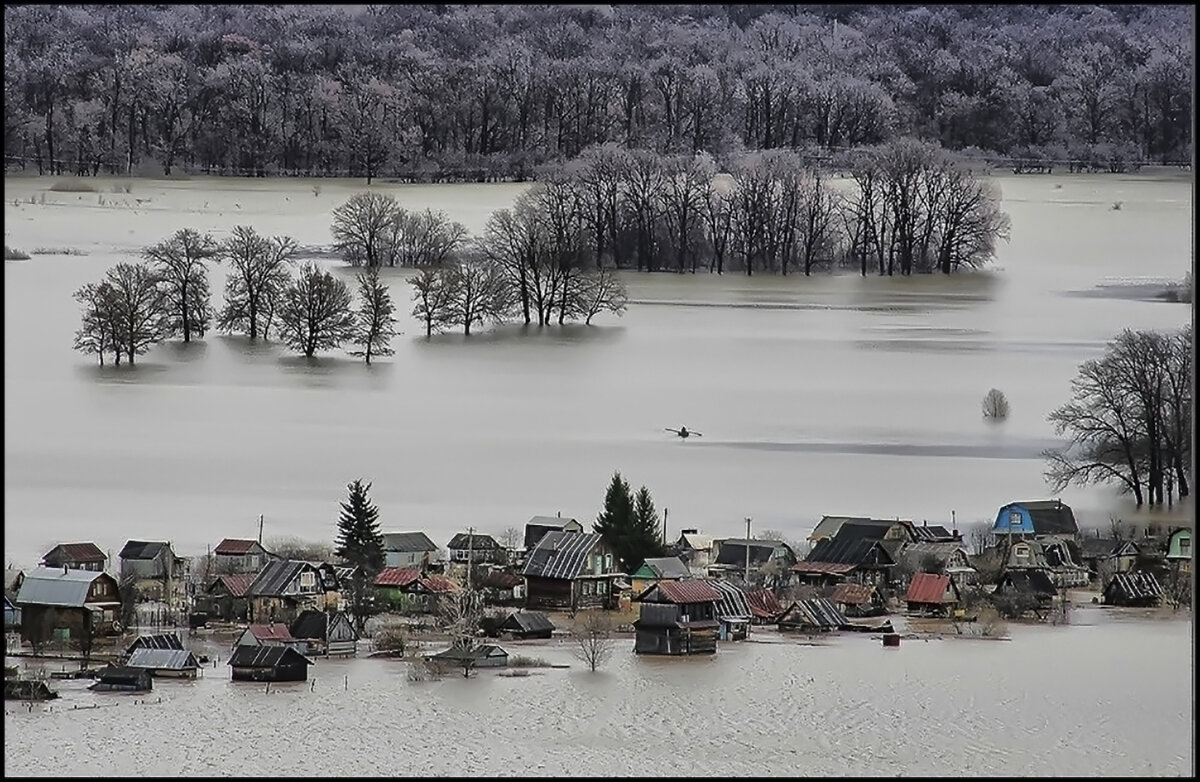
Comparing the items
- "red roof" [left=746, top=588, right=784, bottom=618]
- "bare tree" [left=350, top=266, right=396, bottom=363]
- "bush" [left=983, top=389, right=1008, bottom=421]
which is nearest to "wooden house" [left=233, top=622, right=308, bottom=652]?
"red roof" [left=746, top=588, right=784, bottom=618]

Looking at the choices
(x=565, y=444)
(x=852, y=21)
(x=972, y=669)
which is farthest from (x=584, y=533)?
(x=852, y=21)

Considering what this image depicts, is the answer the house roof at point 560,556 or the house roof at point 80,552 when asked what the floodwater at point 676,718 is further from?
the house roof at point 80,552

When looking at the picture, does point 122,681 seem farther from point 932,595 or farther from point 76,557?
point 932,595

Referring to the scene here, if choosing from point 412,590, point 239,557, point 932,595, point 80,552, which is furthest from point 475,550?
point 932,595

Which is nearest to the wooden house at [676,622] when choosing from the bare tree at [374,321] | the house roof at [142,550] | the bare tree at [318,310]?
the house roof at [142,550]

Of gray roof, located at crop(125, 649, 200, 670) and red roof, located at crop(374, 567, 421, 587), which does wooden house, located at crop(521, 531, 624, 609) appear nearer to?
red roof, located at crop(374, 567, 421, 587)
